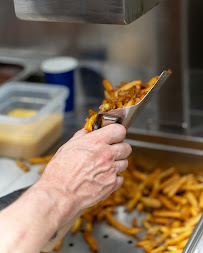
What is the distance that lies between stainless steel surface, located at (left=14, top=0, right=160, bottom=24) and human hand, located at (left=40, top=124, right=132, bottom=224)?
32 centimetres

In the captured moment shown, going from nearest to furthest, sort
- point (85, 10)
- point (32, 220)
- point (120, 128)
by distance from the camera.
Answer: point (32, 220) < point (85, 10) < point (120, 128)

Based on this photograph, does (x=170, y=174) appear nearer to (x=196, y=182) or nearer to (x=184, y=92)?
(x=196, y=182)

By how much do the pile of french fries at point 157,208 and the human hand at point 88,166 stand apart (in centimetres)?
65

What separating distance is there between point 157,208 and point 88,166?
98 cm

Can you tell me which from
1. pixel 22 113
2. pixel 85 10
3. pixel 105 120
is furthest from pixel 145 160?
pixel 85 10

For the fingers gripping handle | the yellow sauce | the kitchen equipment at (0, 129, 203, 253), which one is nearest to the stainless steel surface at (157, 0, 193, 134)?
the kitchen equipment at (0, 129, 203, 253)

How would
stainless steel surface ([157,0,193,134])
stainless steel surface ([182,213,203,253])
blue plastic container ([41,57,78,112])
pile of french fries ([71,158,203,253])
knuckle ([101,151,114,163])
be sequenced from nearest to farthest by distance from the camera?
knuckle ([101,151,114,163]), stainless steel surface ([182,213,203,253]), pile of french fries ([71,158,203,253]), stainless steel surface ([157,0,193,134]), blue plastic container ([41,57,78,112])

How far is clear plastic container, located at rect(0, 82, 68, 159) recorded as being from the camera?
2.37 m

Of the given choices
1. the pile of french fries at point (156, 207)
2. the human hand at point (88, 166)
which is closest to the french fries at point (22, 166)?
the pile of french fries at point (156, 207)

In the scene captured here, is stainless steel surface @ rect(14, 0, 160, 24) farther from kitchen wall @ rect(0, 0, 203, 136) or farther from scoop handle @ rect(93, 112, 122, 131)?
kitchen wall @ rect(0, 0, 203, 136)

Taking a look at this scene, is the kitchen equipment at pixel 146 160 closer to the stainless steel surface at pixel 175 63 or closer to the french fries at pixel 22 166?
the stainless steel surface at pixel 175 63

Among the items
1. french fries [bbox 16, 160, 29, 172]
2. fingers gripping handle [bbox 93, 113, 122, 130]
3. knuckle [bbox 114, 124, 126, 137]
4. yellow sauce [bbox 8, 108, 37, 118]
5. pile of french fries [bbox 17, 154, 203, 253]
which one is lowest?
pile of french fries [bbox 17, 154, 203, 253]

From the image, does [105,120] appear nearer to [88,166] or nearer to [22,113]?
[88,166]

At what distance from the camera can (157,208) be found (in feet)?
7.29
